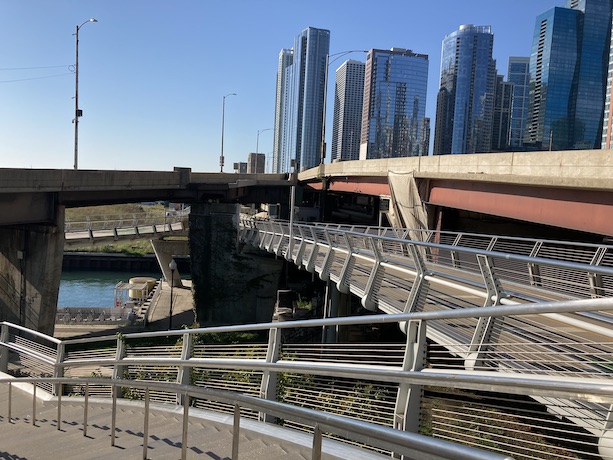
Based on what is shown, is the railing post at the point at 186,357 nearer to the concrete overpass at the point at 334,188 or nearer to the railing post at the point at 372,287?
the railing post at the point at 372,287

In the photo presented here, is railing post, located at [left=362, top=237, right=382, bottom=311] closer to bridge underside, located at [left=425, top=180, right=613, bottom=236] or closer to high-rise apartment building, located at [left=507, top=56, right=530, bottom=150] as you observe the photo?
bridge underside, located at [left=425, top=180, right=613, bottom=236]

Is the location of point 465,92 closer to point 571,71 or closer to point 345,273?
point 571,71

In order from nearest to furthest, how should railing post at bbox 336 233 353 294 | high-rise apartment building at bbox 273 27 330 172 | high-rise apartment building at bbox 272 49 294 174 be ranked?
railing post at bbox 336 233 353 294
high-rise apartment building at bbox 273 27 330 172
high-rise apartment building at bbox 272 49 294 174

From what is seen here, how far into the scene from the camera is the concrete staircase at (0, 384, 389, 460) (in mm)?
4676

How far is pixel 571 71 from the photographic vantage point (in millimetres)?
117375

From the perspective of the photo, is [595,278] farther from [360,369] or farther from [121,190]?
[121,190]

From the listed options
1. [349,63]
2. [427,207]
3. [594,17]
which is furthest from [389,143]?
[427,207]

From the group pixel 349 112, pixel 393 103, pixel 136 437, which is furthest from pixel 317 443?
pixel 349 112

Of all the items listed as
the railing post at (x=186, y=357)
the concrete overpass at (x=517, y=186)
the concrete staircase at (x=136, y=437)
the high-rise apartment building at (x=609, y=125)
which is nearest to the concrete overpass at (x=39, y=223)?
the concrete overpass at (x=517, y=186)

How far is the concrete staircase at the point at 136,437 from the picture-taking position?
468 cm

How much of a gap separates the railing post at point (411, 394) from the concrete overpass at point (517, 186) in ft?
31.6

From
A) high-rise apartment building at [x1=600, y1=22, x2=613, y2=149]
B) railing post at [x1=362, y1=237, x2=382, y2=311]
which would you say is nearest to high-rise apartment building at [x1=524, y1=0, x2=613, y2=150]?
high-rise apartment building at [x1=600, y1=22, x2=613, y2=149]

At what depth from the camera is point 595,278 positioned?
9.44 metres

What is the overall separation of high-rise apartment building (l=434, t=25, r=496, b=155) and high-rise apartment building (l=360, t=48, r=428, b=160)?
27415 millimetres
